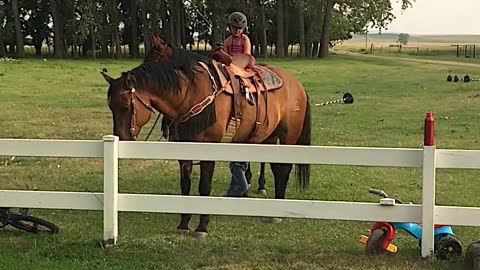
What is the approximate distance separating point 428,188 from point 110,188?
9.42 ft

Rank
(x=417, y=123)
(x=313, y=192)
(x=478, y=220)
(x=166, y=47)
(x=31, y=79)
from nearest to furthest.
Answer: (x=478, y=220) < (x=166, y=47) < (x=313, y=192) < (x=417, y=123) < (x=31, y=79)

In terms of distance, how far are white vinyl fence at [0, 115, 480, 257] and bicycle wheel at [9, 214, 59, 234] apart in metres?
0.33

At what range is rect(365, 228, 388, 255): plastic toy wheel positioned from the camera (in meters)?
6.86

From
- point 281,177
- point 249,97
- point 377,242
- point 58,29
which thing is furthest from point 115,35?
point 377,242

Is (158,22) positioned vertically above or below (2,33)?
above

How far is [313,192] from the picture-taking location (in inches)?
402

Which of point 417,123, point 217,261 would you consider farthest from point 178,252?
point 417,123

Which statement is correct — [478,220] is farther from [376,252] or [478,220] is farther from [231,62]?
[231,62]

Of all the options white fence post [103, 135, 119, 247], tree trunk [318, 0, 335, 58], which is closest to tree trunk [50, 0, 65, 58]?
tree trunk [318, 0, 335, 58]

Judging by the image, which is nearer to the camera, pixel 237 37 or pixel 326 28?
pixel 237 37

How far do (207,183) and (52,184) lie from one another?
11.4 feet

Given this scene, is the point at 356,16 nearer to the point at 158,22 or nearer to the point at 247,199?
the point at 158,22

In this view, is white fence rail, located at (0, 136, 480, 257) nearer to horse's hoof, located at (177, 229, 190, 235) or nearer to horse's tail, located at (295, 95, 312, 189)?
horse's hoof, located at (177, 229, 190, 235)

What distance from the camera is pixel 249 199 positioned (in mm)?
6883
